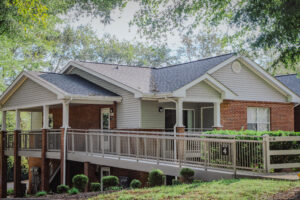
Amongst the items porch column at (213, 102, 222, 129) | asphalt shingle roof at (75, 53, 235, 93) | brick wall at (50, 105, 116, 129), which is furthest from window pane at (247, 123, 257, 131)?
brick wall at (50, 105, 116, 129)

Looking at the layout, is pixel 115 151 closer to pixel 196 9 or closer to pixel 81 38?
pixel 196 9

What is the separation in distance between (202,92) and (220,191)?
9.40 metres

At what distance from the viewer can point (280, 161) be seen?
42.2ft

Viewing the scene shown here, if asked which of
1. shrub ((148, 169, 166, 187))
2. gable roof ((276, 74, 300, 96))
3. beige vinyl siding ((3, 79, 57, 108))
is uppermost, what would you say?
gable roof ((276, 74, 300, 96))

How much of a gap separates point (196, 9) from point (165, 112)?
270 inches

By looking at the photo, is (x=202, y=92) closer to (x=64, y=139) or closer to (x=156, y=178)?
(x=64, y=139)

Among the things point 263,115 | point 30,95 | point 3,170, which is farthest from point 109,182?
point 3,170

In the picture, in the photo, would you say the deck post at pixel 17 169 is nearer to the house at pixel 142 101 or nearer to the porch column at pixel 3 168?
the house at pixel 142 101

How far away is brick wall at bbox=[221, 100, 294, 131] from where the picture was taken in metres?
20.9

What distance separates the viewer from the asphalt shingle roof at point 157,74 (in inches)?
754

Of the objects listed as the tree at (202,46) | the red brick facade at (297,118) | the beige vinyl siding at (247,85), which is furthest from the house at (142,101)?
the tree at (202,46)

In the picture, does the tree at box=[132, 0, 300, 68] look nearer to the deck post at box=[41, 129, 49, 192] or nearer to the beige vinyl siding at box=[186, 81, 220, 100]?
the beige vinyl siding at box=[186, 81, 220, 100]

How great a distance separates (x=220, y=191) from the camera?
31.8ft

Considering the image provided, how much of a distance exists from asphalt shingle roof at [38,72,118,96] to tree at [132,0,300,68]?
4.73m
